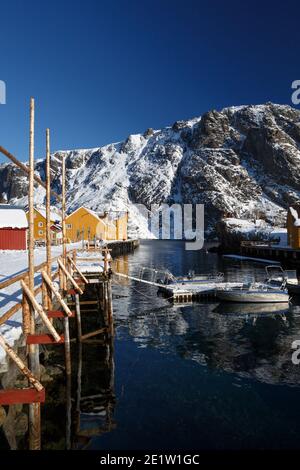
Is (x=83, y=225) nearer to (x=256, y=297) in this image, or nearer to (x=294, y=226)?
(x=294, y=226)

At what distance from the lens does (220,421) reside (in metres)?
12.3

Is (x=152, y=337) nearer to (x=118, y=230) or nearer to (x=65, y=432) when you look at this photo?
(x=65, y=432)

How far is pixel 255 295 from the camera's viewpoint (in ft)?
107

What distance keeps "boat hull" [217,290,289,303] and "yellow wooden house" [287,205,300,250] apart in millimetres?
39894

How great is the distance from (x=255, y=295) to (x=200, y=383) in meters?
18.7

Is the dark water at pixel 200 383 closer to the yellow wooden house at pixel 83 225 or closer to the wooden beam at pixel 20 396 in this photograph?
the wooden beam at pixel 20 396

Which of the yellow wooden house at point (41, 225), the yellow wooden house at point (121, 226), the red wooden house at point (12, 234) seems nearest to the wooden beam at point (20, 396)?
the red wooden house at point (12, 234)

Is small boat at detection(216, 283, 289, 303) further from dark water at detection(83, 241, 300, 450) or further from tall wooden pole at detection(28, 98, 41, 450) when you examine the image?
tall wooden pole at detection(28, 98, 41, 450)

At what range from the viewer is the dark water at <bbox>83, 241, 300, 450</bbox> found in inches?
448

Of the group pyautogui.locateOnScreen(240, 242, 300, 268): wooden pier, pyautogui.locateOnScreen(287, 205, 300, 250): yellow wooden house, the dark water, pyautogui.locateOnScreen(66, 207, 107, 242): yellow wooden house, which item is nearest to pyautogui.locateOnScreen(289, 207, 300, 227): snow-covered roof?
pyautogui.locateOnScreen(287, 205, 300, 250): yellow wooden house

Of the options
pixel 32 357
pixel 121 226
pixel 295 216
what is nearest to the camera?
pixel 32 357

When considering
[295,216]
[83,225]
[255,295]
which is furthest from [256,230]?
[255,295]

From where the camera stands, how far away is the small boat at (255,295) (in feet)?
107

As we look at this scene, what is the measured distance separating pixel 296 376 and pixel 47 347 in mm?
12014
